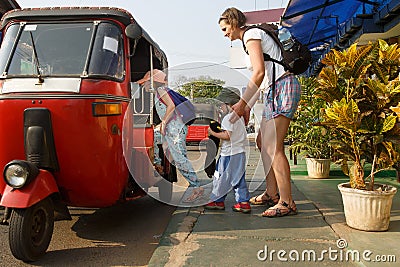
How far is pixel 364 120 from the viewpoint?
3.87m

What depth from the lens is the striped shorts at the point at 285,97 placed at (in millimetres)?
4262

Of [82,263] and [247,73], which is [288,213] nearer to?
[247,73]

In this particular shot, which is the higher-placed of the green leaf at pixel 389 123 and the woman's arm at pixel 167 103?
the woman's arm at pixel 167 103

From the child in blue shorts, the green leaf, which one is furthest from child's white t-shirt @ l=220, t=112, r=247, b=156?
the green leaf

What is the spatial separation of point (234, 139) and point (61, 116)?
1873mm

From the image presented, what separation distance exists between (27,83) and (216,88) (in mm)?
1795

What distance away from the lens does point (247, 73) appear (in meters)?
4.36

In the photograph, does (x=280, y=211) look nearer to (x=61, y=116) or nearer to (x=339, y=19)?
(x=61, y=116)

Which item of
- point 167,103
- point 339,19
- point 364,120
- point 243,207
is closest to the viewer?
point 364,120

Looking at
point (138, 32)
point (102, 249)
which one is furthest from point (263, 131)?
point (102, 249)

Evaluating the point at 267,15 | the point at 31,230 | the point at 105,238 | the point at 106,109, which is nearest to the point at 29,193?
the point at 31,230

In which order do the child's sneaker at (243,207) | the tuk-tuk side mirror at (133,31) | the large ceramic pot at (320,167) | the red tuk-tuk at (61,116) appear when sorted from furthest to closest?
the large ceramic pot at (320,167), the child's sneaker at (243,207), the tuk-tuk side mirror at (133,31), the red tuk-tuk at (61,116)

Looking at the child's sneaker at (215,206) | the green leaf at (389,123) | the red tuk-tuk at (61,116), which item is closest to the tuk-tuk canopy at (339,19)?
the green leaf at (389,123)

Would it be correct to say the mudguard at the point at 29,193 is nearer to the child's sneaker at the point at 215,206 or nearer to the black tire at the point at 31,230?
the black tire at the point at 31,230
